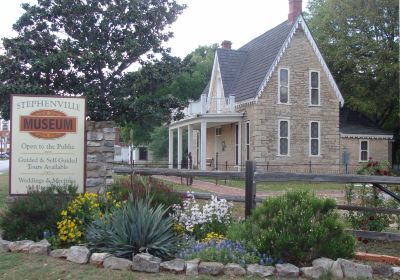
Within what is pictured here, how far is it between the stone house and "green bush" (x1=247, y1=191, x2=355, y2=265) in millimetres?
18774

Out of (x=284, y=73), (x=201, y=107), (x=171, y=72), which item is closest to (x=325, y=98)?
(x=284, y=73)

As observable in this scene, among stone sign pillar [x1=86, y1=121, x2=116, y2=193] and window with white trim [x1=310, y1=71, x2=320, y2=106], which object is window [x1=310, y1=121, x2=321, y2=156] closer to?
window with white trim [x1=310, y1=71, x2=320, y2=106]

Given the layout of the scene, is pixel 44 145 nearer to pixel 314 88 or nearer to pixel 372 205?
pixel 372 205

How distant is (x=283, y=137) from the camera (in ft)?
87.3

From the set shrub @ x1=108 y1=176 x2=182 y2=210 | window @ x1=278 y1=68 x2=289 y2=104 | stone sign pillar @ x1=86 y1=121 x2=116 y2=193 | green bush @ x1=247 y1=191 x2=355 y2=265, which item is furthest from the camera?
window @ x1=278 y1=68 x2=289 y2=104

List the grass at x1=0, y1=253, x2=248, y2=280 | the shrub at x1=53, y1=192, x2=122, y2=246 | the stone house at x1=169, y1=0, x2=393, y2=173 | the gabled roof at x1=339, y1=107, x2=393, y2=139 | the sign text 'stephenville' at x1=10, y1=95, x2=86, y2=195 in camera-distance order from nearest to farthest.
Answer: the grass at x1=0, y1=253, x2=248, y2=280
the shrub at x1=53, y1=192, x2=122, y2=246
the sign text 'stephenville' at x1=10, y1=95, x2=86, y2=195
the stone house at x1=169, y1=0, x2=393, y2=173
the gabled roof at x1=339, y1=107, x2=393, y2=139

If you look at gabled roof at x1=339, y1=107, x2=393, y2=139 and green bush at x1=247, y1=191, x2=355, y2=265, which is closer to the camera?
green bush at x1=247, y1=191, x2=355, y2=265

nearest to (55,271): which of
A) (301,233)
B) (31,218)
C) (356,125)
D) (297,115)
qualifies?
(31,218)

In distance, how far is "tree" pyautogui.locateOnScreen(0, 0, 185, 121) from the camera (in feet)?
54.1

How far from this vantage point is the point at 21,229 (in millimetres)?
7582

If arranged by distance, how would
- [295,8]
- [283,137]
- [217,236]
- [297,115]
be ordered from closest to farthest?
[217,236], [295,8], [283,137], [297,115]

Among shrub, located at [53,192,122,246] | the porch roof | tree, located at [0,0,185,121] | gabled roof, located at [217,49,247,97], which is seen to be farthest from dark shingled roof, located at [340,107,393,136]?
shrub, located at [53,192,122,246]

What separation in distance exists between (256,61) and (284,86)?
296 cm

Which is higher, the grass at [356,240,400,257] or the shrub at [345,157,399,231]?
the shrub at [345,157,399,231]
